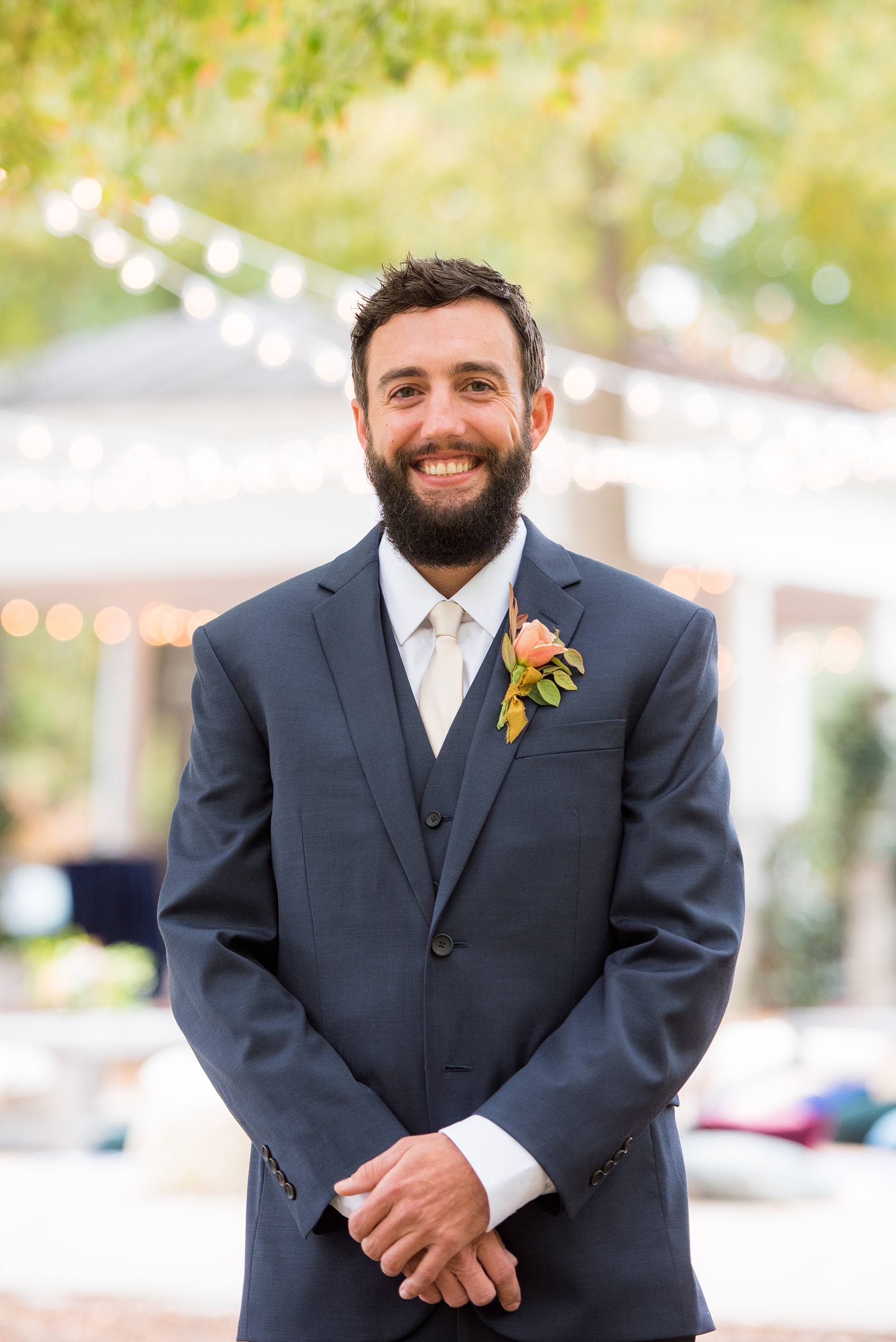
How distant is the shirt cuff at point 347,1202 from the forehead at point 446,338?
1206mm

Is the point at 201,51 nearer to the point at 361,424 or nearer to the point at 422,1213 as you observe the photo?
the point at 361,424

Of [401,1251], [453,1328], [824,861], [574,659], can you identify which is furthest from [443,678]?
[824,861]

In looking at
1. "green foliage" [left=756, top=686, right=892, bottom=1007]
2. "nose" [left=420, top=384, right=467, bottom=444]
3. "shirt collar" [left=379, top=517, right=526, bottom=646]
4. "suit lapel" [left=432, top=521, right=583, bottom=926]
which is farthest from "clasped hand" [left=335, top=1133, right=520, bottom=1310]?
"green foliage" [left=756, top=686, right=892, bottom=1007]

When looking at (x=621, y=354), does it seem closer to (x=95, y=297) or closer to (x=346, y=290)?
(x=346, y=290)

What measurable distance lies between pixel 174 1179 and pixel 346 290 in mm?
3968

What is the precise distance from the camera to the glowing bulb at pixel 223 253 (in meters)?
5.22

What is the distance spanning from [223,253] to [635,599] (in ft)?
11.5

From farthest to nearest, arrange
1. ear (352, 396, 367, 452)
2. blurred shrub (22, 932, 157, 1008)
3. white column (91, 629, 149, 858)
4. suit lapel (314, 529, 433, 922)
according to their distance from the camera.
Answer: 1. white column (91, 629, 149, 858)
2. blurred shrub (22, 932, 157, 1008)
3. ear (352, 396, 367, 452)
4. suit lapel (314, 529, 433, 922)

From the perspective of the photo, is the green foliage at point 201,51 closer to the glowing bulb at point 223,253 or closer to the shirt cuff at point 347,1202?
the glowing bulb at point 223,253

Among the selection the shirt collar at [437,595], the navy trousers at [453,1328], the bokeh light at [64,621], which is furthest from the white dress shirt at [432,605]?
the bokeh light at [64,621]

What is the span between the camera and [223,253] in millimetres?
5203

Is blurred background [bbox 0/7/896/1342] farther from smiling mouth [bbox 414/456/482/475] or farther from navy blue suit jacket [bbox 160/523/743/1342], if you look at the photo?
navy blue suit jacket [bbox 160/523/743/1342]

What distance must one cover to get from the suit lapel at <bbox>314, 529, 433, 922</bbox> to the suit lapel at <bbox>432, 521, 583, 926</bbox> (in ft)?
0.18

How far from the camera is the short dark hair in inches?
85.1
